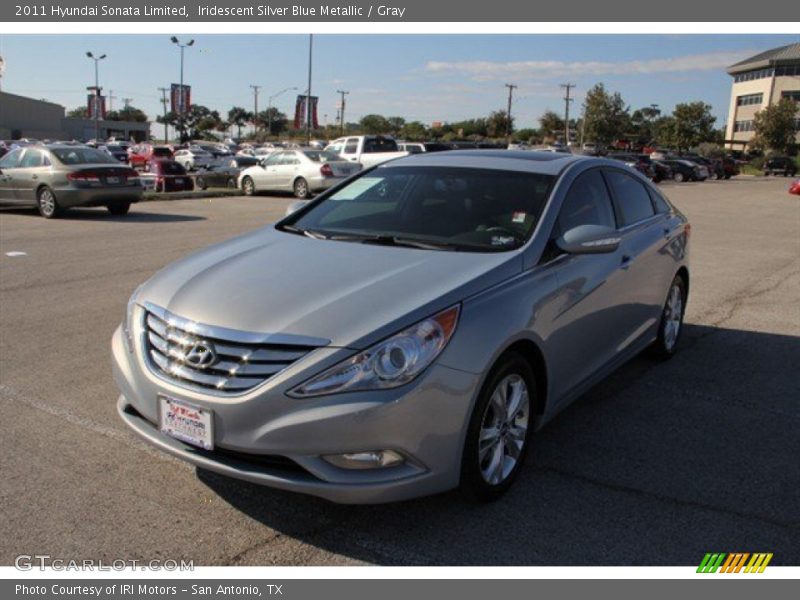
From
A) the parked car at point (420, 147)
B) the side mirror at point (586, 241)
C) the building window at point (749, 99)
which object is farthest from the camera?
the building window at point (749, 99)

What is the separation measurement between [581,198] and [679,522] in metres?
2.04

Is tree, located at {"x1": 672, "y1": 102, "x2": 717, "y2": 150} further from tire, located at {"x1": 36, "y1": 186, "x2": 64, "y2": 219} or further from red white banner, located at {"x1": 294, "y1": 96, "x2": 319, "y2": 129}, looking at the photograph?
tire, located at {"x1": 36, "y1": 186, "x2": 64, "y2": 219}

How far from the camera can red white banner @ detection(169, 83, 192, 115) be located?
64.5m

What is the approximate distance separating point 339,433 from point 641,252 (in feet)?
10.1

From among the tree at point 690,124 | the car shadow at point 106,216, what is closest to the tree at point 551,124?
the tree at point 690,124

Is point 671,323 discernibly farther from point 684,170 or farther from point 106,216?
point 684,170

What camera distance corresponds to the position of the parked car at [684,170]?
151 ft

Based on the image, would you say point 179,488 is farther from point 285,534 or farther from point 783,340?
point 783,340

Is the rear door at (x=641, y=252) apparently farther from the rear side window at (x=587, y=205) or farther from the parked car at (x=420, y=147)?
the parked car at (x=420, y=147)

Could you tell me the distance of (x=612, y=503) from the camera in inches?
142

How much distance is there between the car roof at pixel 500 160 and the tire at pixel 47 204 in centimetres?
1154

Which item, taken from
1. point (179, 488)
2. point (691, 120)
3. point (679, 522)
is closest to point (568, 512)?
point (679, 522)

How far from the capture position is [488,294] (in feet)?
11.3

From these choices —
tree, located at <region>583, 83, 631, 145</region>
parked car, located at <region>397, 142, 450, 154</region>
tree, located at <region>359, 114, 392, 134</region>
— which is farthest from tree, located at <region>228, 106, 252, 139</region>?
parked car, located at <region>397, 142, 450, 154</region>
